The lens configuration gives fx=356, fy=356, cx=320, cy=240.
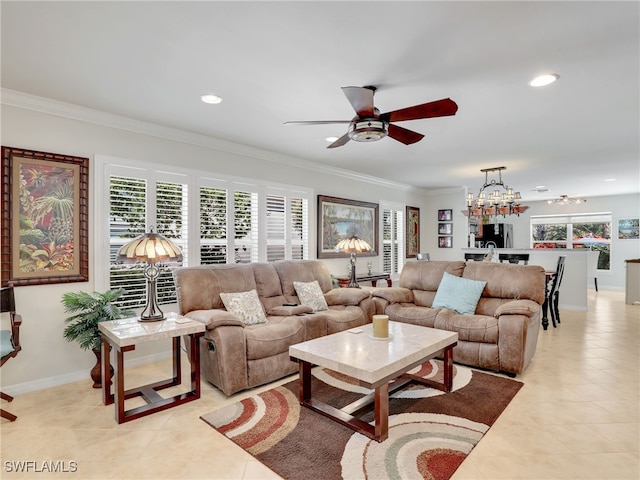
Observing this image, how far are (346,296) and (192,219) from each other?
2.04 metres

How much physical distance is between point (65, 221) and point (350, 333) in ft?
9.13

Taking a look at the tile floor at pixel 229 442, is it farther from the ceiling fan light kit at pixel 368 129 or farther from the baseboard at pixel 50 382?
the ceiling fan light kit at pixel 368 129

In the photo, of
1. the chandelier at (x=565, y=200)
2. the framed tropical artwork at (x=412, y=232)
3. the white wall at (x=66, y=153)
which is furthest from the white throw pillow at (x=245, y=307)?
the chandelier at (x=565, y=200)

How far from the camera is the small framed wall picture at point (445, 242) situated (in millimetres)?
8250

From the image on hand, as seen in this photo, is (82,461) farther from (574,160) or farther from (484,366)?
(574,160)

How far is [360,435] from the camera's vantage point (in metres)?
2.32

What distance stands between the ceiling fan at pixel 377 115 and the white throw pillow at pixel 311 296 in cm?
195

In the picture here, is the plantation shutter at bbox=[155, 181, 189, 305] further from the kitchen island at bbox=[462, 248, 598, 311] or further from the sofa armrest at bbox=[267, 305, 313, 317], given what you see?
the kitchen island at bbox=[462, 248, 598, 311]

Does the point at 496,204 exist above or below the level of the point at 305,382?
above

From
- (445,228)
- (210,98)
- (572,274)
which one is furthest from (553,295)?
(210,98)

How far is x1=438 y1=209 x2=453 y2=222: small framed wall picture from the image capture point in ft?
27.0

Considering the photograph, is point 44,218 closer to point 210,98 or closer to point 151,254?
point 151,254

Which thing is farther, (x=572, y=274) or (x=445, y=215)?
(x=445, y=215)

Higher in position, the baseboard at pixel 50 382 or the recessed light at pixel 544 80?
the recessed light at pixel 544 80
